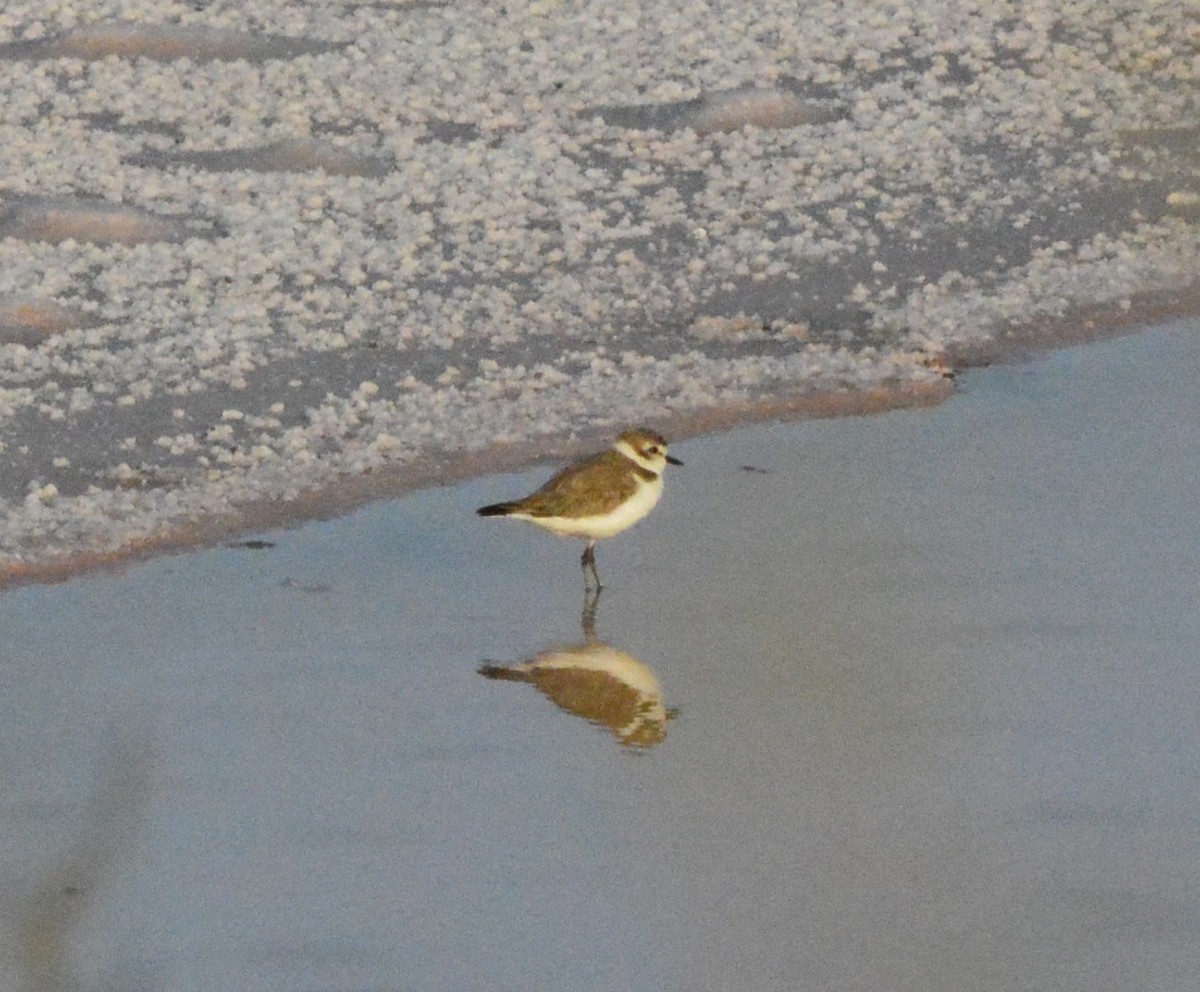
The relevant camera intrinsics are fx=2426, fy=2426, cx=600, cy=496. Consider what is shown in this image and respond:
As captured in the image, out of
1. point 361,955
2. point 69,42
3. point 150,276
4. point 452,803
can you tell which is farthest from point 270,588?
point 69,42

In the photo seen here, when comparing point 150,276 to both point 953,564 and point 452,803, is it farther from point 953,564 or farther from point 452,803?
point 452,803

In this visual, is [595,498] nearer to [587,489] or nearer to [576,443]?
[587,489]

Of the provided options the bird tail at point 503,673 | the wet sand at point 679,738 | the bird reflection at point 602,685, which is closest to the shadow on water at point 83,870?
the wet sand at point 679,738

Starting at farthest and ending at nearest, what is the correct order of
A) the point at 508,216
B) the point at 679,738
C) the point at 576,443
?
the point at 508,216 < the point at 576,443 < the point at 679,738

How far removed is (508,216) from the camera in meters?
13.2

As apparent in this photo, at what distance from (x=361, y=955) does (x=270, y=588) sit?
288 cm

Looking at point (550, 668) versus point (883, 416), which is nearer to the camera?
point (550, 668)

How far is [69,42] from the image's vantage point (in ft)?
52.8

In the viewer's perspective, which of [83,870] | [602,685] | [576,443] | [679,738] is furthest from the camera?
[576,443]

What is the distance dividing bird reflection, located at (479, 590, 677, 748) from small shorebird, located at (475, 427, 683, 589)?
62 centimetres

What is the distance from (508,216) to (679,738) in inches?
239

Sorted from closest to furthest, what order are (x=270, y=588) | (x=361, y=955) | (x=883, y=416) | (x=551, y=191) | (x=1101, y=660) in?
(x=361, y=955)
(x=1101, y=660)
(x=270, y=588)
(x=883, y=416)
(x=551, y=191)

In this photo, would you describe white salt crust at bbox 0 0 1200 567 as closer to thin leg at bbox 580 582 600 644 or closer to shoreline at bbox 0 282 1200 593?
shoreline at bbox 0 282 1200 593

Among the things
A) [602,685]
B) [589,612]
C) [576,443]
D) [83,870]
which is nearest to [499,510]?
[589,612]
